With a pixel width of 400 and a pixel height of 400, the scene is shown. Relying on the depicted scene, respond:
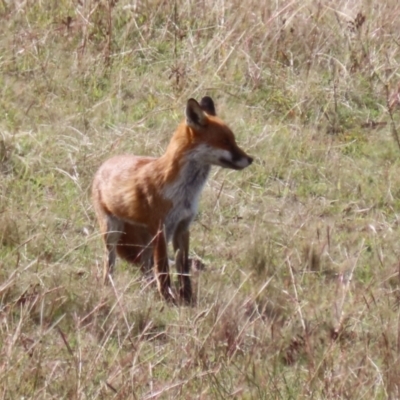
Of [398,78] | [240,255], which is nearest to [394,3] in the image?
[398,78]

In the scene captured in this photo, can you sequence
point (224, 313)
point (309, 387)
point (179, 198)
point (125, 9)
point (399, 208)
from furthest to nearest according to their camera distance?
point (125, 9)
point (399, 208)
point (179, 198)
point (224, 313)
point (309, 387)

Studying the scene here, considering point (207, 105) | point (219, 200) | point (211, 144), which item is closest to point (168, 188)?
point (211, 144)

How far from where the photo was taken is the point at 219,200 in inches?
329

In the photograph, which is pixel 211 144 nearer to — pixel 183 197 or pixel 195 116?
pixel 195 116

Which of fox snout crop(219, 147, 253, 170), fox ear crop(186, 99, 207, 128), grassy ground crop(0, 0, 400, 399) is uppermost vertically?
fox ear crop(186, 99, 207, 128)

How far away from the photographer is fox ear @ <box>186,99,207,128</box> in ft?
24.7

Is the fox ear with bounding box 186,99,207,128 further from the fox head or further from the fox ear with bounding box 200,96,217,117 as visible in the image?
the fox ear with bounding box 200,96,217,117

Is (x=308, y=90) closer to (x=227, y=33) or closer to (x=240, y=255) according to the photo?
(x=227, y=33)

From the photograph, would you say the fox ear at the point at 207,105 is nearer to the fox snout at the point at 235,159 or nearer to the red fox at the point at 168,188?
the red fox at the point at 168,188

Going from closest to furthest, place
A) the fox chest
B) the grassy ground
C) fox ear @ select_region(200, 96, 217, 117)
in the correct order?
the grassy ground → the fox chest → fox ear @ select_region(200, 96, 217, 117)

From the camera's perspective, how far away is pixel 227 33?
10.2m

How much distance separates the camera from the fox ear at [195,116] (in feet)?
24.7

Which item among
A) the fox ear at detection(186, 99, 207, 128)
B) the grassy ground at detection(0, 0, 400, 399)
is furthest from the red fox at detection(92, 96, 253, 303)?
the grassy ground at detection(0, 0, 400, 399)

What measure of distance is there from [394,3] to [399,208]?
10.3ft
